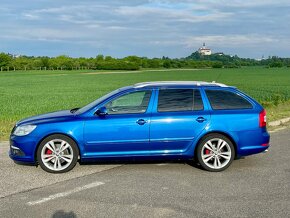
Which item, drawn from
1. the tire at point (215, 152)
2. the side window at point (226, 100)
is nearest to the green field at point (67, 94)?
the tire at point (215, 152)

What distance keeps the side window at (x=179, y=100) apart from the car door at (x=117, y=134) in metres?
0.31

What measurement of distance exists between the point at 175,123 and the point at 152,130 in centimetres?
39

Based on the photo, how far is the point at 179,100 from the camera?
6027 millimetres

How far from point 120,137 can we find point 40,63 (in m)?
121

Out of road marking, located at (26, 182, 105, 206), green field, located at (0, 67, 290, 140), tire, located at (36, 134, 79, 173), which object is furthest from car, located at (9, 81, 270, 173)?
green field, located at (0, 67, 290, 140)

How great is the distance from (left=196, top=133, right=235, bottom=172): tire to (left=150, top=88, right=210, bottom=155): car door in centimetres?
23

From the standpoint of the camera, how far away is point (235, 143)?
19.6 ft

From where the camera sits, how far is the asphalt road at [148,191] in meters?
4.21

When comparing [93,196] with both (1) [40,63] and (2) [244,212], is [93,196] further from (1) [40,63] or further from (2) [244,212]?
(1) [40,63]

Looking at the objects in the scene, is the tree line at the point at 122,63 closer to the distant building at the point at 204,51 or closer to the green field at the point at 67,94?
the distant building at the point at 204,51

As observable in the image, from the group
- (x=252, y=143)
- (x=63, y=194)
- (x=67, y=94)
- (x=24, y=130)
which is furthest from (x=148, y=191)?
(x=67, y=94)

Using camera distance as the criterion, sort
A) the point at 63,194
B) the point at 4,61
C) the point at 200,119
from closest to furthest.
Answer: the point at 63,194 < the point at 200,119 < the point at 4,61

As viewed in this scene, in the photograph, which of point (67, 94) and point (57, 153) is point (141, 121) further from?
point (67, 94)

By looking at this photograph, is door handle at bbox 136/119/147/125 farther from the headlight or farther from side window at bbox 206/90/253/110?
the headlight
